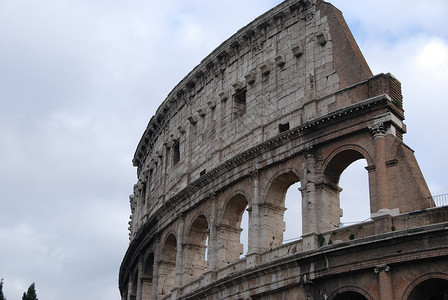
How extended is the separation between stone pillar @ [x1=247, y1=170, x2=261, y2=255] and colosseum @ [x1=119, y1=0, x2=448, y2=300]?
0.11ft

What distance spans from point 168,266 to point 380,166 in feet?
37.6

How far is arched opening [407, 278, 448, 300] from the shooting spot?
18008 mm

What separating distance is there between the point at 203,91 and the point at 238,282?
9119 mm

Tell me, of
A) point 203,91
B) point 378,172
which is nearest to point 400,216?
point 378,172

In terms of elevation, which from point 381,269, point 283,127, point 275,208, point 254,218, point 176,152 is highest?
point 176,152

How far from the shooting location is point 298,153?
875 inches

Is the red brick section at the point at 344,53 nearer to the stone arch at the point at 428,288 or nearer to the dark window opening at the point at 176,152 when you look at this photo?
the stone arch at the point at 428,288

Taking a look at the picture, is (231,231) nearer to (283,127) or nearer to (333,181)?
(283,127)

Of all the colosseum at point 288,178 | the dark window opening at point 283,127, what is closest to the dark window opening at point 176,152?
the colosseum at point 288,178

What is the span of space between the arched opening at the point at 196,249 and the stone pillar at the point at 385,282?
898 centimetres

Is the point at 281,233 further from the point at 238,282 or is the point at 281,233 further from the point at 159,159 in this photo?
the point at 159,159

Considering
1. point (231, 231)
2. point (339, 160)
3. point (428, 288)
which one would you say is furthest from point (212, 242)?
point (428, 288)

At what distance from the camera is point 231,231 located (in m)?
24.7

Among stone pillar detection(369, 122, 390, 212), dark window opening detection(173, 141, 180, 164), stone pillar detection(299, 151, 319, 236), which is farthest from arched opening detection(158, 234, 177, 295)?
stone pillar detection(369, 122, 390, 212)
